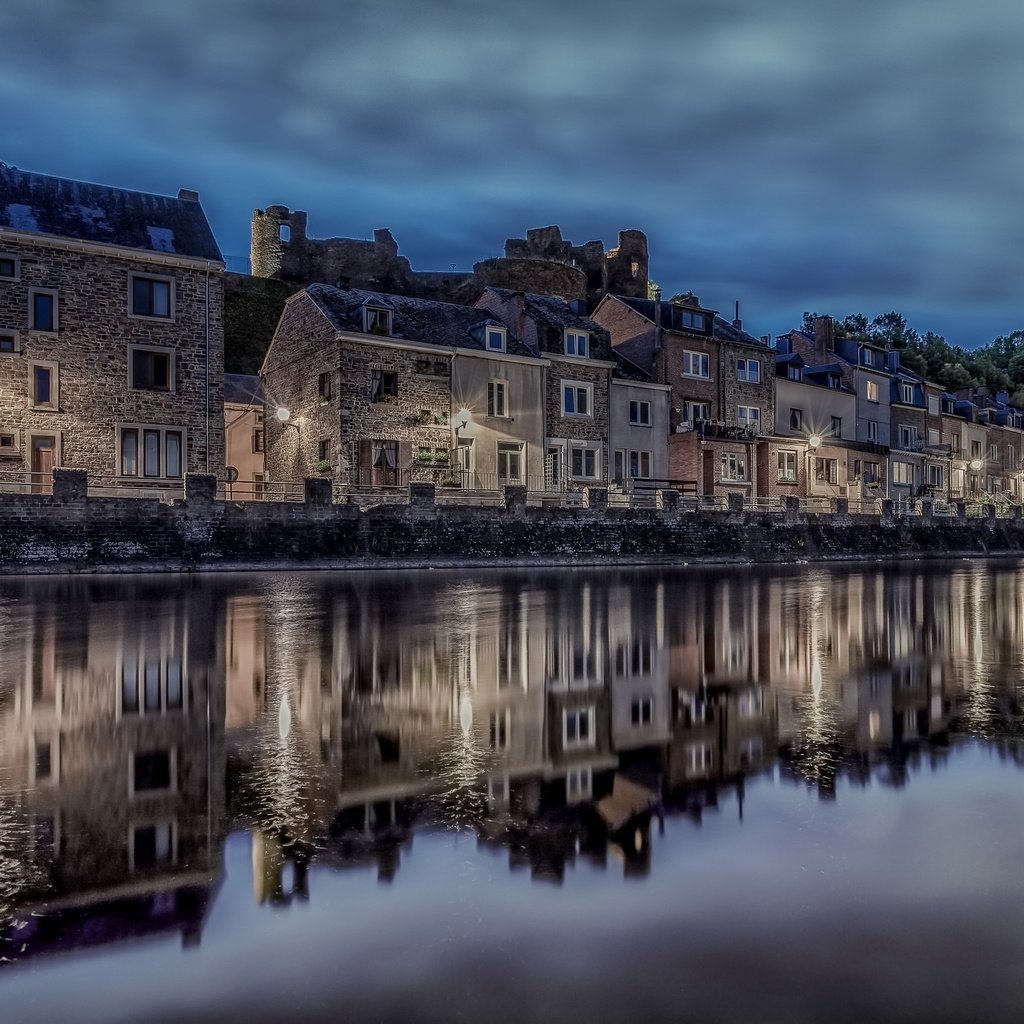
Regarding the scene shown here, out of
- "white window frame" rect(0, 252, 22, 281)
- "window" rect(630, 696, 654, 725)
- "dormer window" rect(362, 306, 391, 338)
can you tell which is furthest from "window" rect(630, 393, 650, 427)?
"window" rect(630, 696, 654, 725)

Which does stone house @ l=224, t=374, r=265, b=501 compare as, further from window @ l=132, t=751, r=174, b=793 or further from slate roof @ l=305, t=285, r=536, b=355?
window @ l=132, t=751, r=174, b=793

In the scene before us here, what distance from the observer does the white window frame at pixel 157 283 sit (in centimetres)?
3186

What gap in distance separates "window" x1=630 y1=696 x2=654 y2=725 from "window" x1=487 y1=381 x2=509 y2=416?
107ft

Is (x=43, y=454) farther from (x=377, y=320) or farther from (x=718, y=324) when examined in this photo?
(x=718, y=324)

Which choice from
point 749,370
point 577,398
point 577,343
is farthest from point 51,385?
point 749,370

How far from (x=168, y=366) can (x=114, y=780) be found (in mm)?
30512

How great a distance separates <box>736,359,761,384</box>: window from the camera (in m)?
49.2

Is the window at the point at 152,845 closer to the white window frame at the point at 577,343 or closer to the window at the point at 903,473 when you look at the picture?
the white window frame at the point at 577,343

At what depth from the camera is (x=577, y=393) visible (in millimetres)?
42188

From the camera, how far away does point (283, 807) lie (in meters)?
4.23

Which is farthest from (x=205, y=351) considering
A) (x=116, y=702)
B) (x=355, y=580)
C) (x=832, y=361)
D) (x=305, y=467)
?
(x=832, y=361)

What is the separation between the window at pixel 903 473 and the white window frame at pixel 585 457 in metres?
26.8

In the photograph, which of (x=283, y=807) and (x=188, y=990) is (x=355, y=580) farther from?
(x=188, y=990)

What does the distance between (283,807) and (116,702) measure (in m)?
3.12
